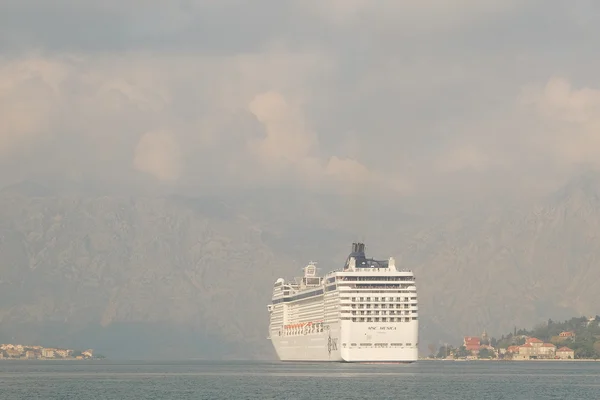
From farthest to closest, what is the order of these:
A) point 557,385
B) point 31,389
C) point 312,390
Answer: point 557,385
point 31,389
point 312,390

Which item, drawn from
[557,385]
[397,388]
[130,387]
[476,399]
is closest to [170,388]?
[130,387]

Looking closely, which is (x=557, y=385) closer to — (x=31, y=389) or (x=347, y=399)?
(x=347, y=399)

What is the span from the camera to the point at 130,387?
18262 cm

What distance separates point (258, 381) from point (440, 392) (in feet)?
150

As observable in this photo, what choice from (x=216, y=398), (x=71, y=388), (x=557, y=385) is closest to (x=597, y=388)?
(x=557, y=385)

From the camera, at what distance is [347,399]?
143m

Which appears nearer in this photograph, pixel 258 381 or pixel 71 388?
pixel 71 388

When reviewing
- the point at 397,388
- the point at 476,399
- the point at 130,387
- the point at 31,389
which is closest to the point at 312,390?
the point at 397,388

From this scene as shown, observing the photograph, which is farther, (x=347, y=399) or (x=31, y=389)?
(x=31, y=389)

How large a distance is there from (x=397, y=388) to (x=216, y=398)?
28.4 metres

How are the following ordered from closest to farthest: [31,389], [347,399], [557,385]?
1. [347,399]
2. [31,389]
3. [557,385]

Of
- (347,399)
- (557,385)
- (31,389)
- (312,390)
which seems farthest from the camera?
(557,385)

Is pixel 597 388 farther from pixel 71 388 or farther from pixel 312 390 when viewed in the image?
pixel 71 388

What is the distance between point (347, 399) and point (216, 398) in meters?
18.7
